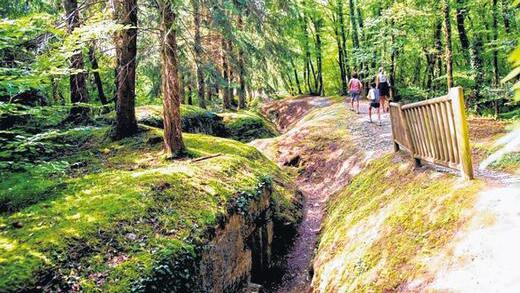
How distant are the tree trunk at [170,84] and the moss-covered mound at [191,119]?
3.85 m

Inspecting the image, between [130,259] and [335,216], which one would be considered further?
[335,216]

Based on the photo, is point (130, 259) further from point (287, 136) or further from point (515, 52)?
point (287, 136)

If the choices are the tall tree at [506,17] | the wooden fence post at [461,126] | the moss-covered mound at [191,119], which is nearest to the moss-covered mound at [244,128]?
the moss-covered mound at [191,119]

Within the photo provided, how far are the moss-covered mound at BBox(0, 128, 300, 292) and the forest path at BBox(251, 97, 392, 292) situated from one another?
182 centimetres

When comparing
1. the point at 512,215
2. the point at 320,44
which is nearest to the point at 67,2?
the point at 512,215

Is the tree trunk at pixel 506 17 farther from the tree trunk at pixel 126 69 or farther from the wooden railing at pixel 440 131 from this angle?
the tree trunk at pixel 126 69

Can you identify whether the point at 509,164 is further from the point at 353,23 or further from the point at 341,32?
the point at 341,32

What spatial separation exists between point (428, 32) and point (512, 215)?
17319 millimetres

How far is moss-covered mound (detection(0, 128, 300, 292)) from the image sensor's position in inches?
164

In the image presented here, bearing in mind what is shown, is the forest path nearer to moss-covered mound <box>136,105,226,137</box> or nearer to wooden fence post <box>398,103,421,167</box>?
moss-covered mound <box>136,105,226,137</box>

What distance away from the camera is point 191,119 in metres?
14.6

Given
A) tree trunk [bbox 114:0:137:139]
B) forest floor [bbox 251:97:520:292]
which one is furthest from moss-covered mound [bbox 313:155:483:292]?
tree trunk [bbox 114:0:137:139]

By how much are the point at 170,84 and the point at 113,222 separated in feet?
12.5

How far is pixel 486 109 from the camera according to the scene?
1739 cm
